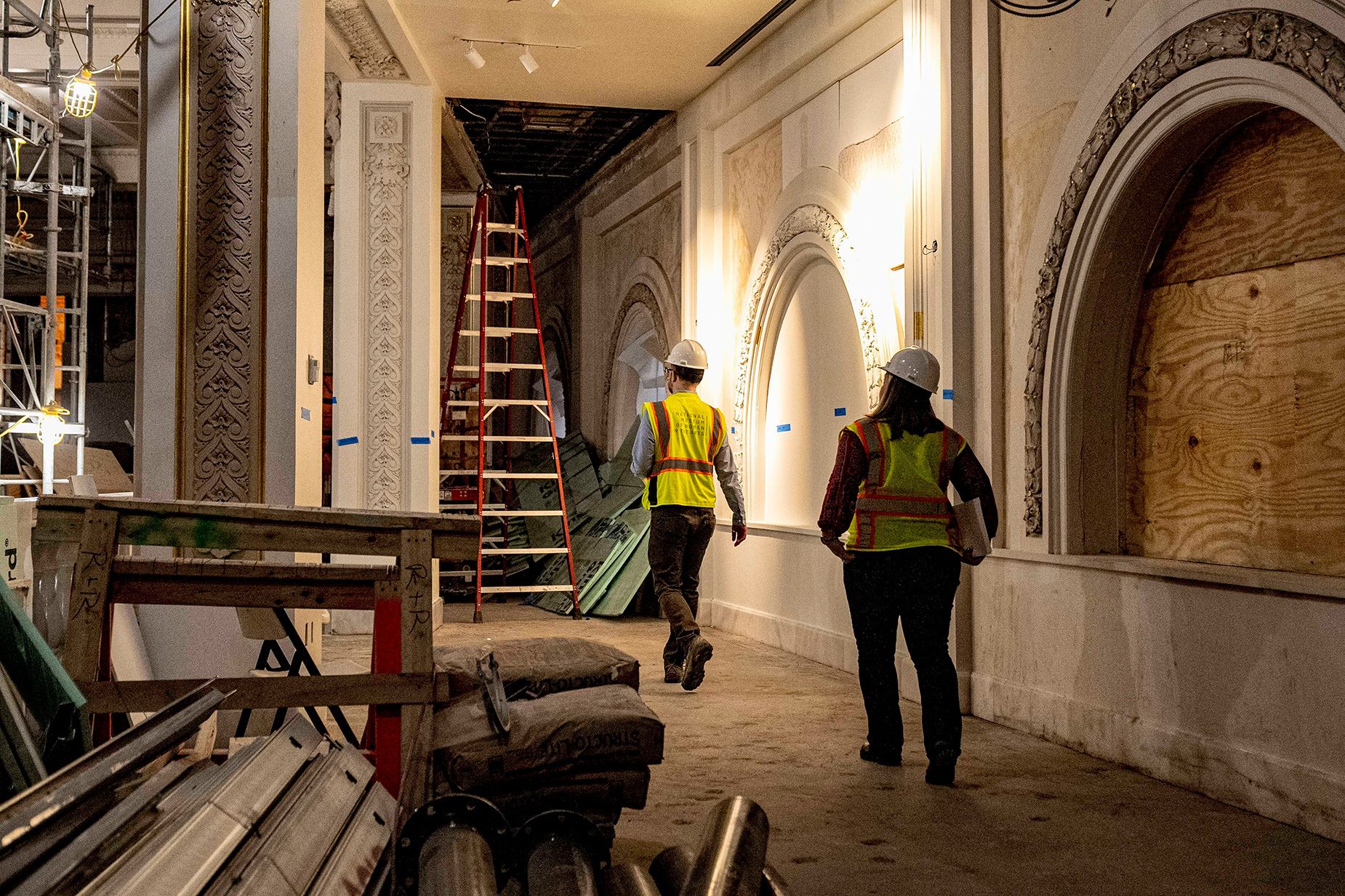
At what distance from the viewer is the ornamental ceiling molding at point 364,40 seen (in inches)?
301

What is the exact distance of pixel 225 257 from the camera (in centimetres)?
526

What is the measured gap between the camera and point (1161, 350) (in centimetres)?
490

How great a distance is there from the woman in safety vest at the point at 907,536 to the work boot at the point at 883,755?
18 millimetres

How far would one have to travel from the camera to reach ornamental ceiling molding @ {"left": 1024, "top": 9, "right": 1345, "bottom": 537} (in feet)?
12.0

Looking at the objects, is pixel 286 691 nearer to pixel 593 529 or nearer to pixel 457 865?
pixel 457 865

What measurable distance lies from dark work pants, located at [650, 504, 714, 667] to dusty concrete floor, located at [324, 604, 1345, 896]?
2.37ft

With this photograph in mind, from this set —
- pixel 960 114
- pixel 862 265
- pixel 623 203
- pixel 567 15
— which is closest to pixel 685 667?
pixel 862 265

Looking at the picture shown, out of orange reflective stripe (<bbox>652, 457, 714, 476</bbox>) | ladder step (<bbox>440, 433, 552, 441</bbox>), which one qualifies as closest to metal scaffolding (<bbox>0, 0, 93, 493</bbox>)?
ladder step (<bbox>440, 433, 552, 441</bbox>)

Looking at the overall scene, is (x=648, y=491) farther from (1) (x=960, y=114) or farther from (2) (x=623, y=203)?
(2) (x=623, y=203)

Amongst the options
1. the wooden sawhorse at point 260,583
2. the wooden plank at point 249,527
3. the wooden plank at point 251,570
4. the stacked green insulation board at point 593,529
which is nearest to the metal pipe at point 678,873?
the wooden sawhorse at point 260,583

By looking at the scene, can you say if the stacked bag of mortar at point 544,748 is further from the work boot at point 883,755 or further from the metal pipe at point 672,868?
the work boot at point 883,755

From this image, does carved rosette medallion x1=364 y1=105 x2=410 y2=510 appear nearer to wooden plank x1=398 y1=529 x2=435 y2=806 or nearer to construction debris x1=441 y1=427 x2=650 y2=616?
construction debris x1=441 y1=427 x2=650 y2=616

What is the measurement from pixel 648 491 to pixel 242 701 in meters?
3.76

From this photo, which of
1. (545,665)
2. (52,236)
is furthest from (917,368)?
(52,236)
